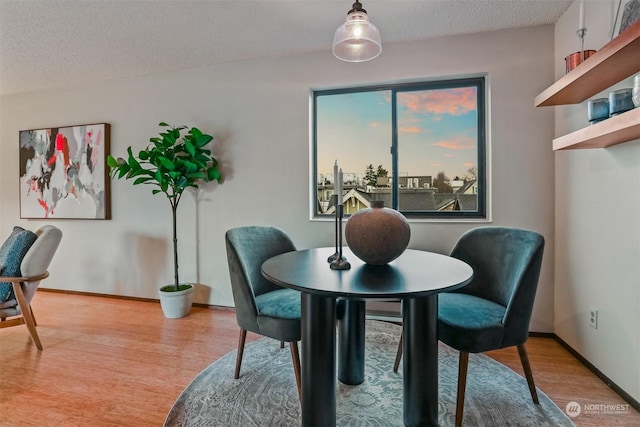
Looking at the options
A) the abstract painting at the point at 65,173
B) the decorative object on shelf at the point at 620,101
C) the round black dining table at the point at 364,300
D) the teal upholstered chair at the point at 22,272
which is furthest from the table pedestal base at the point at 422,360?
the abstract painting at the point at 65,173

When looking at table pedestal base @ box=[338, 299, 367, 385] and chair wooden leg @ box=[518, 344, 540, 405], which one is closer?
chair wooden leg @ box=[518, 344, 540, 405]

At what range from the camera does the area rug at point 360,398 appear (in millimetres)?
1477

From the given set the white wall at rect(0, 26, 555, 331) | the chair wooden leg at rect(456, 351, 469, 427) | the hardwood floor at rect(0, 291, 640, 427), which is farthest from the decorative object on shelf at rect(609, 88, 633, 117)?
the hardwood floor at rect(0, 291, 640, 427)

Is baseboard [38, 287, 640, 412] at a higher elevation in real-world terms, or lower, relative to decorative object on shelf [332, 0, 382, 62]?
lower

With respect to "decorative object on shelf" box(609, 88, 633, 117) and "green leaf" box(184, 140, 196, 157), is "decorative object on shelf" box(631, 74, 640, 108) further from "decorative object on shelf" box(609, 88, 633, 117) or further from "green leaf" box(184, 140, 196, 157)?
"green leaf" box(184, 140, 196, 157)

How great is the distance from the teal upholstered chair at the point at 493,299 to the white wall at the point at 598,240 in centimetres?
57

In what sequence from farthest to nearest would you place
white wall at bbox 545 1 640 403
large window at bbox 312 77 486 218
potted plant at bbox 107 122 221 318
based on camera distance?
potted plant at bbox 107 122 221 318
large window at bbox 312 77 486 218
white wall at bbox 545 1 640 403

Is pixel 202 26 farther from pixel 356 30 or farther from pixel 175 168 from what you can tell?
pixel 356 30

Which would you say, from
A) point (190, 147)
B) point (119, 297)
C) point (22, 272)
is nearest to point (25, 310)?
point (22, 272)

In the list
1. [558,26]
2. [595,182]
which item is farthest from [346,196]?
[558,26]

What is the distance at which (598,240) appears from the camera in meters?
1.87

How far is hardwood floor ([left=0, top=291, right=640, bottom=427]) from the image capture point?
156cm

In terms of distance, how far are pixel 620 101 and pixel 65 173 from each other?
16.0ft

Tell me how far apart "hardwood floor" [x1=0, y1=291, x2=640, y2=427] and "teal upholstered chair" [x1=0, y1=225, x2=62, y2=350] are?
27cm
